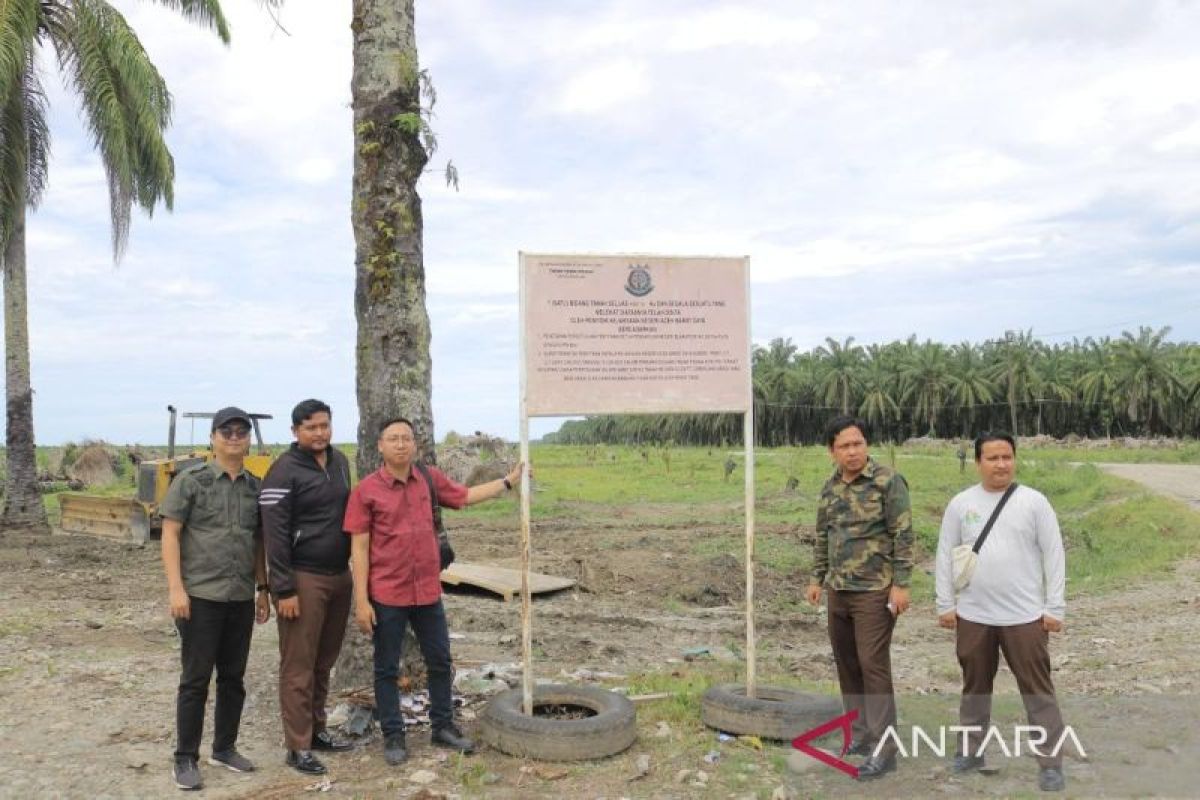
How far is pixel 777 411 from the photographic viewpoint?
230ft

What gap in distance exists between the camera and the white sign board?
5.22m

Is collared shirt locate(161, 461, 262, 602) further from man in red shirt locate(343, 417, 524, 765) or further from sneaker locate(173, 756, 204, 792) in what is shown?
sneaker locate(173, 756, 204, 792)

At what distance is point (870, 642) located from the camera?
4.47 m

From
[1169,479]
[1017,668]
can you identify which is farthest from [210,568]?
[1169,479]

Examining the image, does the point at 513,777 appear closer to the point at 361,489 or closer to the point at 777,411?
the point at 361,489

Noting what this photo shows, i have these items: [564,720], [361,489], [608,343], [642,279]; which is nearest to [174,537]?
[361,489]

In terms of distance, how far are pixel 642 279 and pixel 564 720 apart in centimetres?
250

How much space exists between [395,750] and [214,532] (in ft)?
4.72

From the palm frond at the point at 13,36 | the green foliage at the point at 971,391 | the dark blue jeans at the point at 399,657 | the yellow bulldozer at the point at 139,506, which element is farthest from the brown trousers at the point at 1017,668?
the green foliage at the point at 971,391

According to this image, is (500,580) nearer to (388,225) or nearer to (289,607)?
(388,225)

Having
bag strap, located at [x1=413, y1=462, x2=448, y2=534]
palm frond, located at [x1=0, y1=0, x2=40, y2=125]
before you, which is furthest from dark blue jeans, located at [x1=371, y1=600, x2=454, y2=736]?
palm frond, located at [x1=0, y1=0, x2=40, y2=125]

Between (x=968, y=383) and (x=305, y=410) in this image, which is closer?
(x=305, y=410)

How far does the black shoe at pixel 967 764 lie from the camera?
4516mm

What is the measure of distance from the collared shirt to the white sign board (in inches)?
63.4
